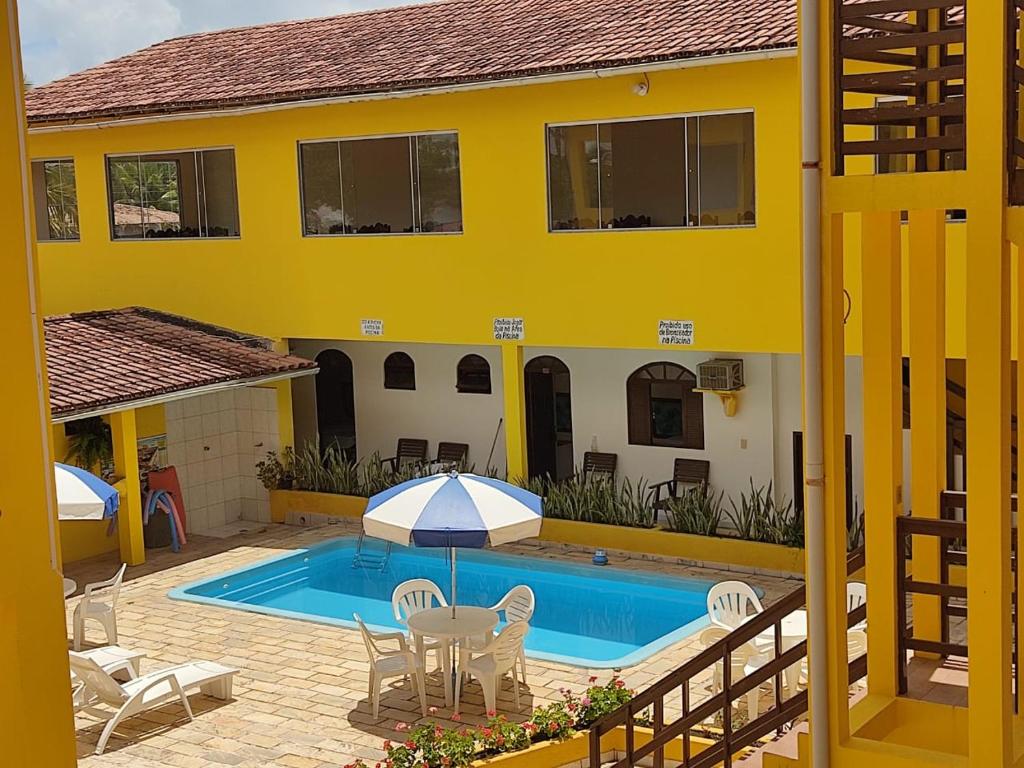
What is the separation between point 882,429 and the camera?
6.90 metres

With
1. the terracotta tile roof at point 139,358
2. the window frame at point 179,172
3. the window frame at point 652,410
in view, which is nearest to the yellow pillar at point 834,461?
the terracotta tile roof at point 139,358

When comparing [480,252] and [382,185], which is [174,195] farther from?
[480,252]

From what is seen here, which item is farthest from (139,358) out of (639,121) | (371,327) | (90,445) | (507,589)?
(639,121)

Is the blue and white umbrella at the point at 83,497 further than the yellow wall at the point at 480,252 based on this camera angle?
No

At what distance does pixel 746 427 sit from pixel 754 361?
93 cm

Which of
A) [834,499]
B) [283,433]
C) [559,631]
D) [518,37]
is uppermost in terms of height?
[518,37]

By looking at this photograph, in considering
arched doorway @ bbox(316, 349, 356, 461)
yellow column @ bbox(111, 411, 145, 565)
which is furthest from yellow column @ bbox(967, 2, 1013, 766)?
arched doorway @ bbox(316, 349, 356, 461)

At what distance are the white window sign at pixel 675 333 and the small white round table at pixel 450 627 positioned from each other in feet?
16.9

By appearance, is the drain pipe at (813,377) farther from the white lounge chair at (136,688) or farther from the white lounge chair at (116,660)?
the white lounge chair at (116,660)

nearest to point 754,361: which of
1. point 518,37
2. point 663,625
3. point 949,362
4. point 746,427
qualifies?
point 746,427

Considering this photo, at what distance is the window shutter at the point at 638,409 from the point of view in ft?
64.6

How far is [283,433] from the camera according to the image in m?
21.0

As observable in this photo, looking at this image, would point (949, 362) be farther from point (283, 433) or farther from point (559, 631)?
point (283, 433)

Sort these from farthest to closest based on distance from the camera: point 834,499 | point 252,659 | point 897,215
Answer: point 252,659 < point 897,215 < point 834,499
